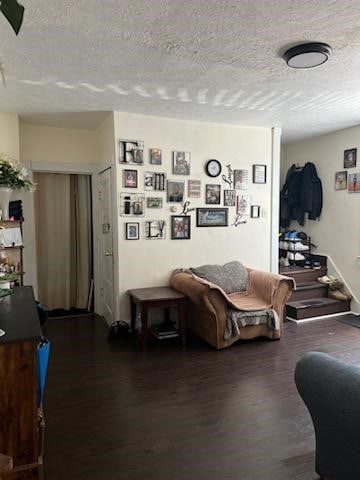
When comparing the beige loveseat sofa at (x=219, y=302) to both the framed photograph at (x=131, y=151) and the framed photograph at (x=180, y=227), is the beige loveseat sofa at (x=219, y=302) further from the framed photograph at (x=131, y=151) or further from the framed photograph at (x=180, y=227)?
the framed photograph at (x=131, y=151)

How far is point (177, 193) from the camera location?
14.0 feet

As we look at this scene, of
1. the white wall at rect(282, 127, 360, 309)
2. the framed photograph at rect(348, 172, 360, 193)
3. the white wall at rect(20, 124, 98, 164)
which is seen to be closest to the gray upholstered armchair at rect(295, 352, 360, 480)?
the white wall at rect(282, 127, 360, 309)

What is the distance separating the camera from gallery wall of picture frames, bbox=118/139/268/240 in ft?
13.2

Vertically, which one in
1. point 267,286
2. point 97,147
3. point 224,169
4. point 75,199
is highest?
point 97,147

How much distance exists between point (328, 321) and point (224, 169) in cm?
234

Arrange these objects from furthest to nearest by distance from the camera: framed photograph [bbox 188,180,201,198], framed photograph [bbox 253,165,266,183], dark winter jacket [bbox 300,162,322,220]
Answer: dark winter jacket [bbox 300,162,322,220] < framed photograph [bbox 253,165,266,183] < framed photograph [bbox 188,180,201,198]

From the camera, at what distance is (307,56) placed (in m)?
2.42

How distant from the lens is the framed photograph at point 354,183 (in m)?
4.80

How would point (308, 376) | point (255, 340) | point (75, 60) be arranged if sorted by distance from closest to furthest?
point (308, 376) < point (75, 60) < point (255, 340)

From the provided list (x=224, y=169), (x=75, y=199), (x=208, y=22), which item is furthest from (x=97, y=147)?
(x=208, y=22)

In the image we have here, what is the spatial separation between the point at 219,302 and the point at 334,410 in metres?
2.04

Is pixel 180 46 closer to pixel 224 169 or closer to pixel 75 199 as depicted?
pixel 224 169

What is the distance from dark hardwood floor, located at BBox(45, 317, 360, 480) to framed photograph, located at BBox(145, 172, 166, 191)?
1746 millimetres

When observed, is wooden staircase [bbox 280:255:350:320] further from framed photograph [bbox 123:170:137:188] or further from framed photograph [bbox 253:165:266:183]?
framed photograph [bbox 123:170:137:188]
